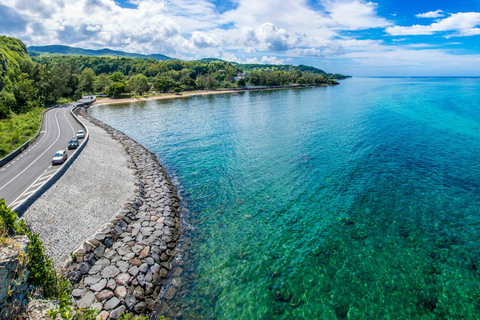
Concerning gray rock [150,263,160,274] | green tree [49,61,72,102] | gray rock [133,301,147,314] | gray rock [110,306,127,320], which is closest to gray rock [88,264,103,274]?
gray rock [150,263,160,274]

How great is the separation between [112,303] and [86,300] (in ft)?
6.33

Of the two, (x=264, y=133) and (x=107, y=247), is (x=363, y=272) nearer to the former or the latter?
(x=107, y=247)

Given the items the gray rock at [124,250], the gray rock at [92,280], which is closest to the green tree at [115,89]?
the gray rock at [124,250]

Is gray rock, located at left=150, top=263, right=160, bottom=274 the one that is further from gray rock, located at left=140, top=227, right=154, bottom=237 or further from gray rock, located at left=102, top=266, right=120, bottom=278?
gray rock, located at left=140, top=227, right=154, bottom=237

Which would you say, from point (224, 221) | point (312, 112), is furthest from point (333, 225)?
point (312, 112)

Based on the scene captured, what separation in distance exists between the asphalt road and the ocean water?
57.8 ft

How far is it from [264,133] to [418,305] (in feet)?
165

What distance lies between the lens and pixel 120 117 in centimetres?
9388

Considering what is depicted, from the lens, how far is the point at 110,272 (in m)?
20.1

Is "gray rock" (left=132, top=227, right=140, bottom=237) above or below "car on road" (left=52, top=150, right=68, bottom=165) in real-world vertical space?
below

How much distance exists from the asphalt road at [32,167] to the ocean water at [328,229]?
57.8 feet

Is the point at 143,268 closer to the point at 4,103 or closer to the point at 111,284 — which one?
the point at 111,284

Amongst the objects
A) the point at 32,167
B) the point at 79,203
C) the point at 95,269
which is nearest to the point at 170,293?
the point at 95,269

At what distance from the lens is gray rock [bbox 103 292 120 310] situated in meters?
17.1
